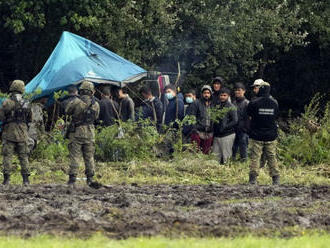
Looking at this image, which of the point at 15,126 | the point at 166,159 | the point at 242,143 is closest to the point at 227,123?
the point at 242,143

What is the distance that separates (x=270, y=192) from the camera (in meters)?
15.3

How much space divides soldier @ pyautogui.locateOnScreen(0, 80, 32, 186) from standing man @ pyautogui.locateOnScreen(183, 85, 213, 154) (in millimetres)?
4720

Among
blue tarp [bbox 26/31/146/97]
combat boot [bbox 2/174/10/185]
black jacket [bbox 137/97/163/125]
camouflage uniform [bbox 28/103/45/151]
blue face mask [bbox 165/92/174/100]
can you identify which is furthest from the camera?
blue tarp [bbox 26/31/146/97]

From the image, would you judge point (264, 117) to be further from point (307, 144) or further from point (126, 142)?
point (126, 142)

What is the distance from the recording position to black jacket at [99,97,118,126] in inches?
834

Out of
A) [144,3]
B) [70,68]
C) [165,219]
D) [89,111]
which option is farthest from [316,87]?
[165,219]

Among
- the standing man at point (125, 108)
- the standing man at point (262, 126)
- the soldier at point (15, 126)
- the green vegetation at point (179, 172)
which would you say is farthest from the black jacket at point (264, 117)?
the standing man at point (125, 108)

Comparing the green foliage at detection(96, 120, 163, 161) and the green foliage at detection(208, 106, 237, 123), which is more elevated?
the green foliage at detection(208, 106, 237, 123)

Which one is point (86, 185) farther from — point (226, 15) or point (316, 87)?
point (316, 87)

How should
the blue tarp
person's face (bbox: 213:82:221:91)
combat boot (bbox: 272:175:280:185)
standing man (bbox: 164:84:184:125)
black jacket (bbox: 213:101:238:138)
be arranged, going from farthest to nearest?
the blue tarp
standing man (bbox: 164:84:184:125)
person's face (bbox: 213:82:221:91)
black jacket (bbox: 213:101:238:138)
combat boot (bbox: 272:175:280:185)

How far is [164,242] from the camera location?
9.38m

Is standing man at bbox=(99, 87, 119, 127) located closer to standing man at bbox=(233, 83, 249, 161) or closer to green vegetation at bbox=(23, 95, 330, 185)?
green vegetation at bbox=(23, 95, 330, 185)

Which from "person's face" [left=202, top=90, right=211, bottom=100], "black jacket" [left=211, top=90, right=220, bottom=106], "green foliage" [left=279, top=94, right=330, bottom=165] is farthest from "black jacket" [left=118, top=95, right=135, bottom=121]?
"green foliage" [left=279, top=94, right=330, bottom=165]

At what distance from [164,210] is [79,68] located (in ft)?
37.9
